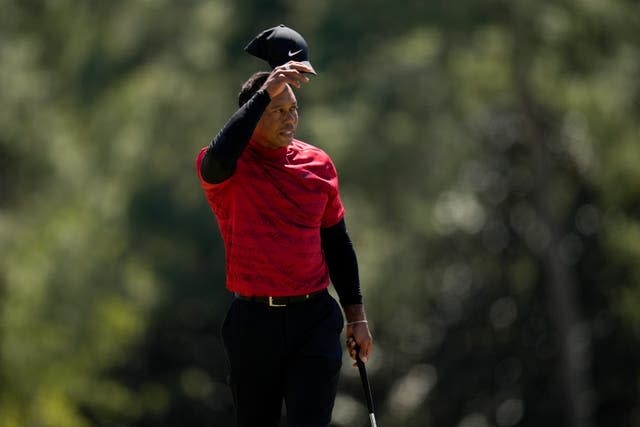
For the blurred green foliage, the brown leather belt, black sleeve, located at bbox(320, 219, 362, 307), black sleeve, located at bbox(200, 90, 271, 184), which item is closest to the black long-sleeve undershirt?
black sleeve, located at bbox(200, 90, 271, 184)

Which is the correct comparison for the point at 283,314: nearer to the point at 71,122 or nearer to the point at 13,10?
the point at 71,122

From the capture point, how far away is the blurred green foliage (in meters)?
14.0

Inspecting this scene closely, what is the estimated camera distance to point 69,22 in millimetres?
16141

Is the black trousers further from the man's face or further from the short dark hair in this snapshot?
the short dark hair

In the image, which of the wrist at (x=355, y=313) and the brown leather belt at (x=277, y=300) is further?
the wrist at (x=355, y=313)

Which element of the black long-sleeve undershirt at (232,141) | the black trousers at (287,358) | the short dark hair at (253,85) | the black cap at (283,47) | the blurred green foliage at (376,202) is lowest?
the blurred green foliage at (376,202)

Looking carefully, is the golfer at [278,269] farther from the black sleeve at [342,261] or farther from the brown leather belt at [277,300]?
the black sleeve at [342,261]

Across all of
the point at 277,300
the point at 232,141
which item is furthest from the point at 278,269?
the point at 232,141

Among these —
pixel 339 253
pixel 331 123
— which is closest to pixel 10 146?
pixel 331 123

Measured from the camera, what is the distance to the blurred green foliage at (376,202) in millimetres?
13953

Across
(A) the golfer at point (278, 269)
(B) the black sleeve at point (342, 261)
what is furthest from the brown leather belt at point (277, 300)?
(B) the black sleeve at point (342, 261)

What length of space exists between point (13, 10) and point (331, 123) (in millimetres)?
5093

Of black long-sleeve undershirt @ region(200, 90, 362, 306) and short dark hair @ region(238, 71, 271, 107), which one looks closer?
black long-sleeve undershirt @ region(200, 90, 362, 306)

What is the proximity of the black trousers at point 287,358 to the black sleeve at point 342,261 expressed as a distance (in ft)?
0.75
